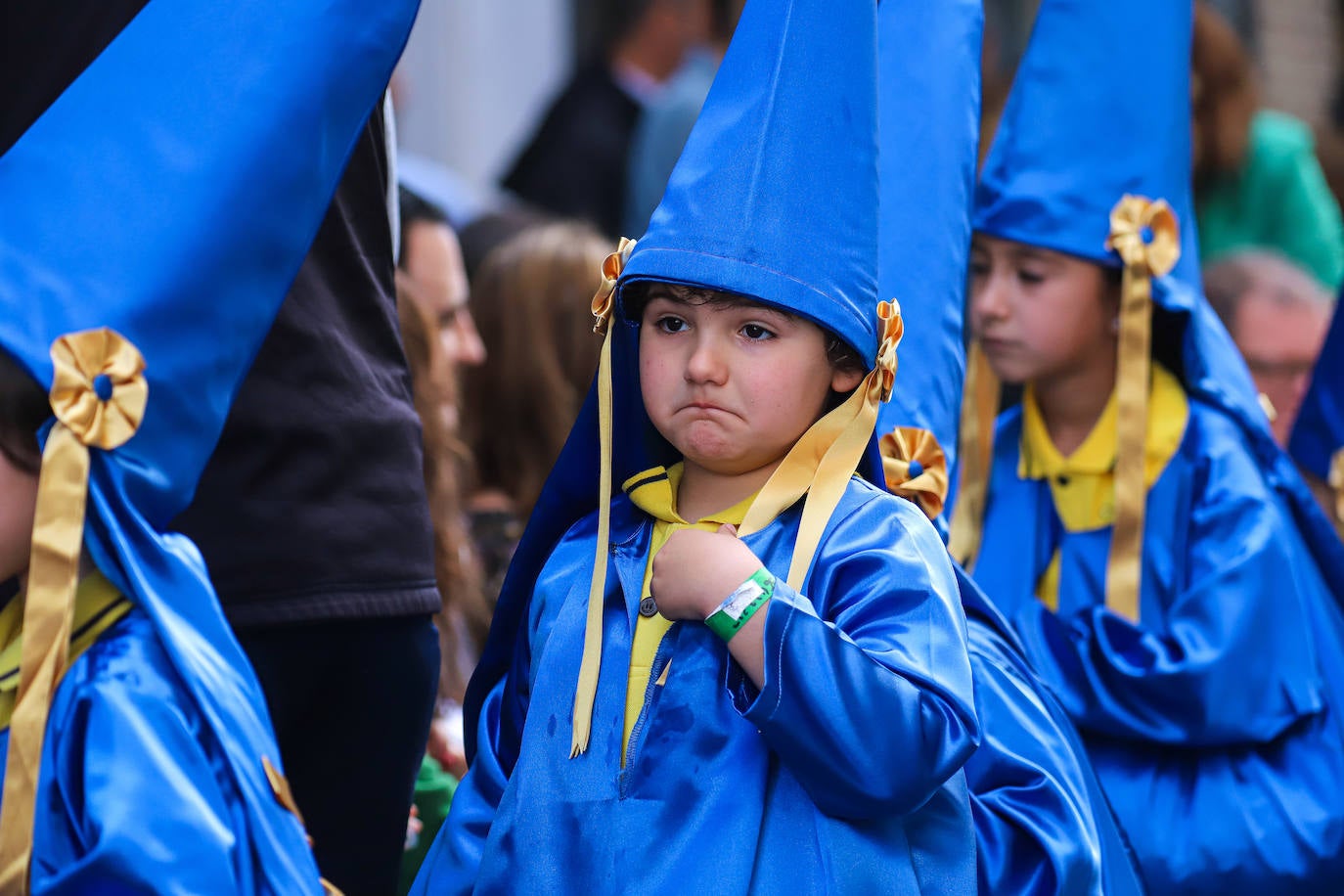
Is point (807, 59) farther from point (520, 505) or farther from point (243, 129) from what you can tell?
point (520, 505)

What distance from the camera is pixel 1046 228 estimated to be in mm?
3441

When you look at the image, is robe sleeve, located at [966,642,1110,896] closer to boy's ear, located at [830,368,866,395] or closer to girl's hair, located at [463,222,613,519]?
boy's ear, located at [830,368,866,395]

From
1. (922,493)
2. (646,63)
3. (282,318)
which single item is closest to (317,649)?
(282,318)

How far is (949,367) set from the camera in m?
2.86

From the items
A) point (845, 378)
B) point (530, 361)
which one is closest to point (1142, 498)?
point (845, 378)

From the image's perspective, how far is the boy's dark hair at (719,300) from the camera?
212 centimetres

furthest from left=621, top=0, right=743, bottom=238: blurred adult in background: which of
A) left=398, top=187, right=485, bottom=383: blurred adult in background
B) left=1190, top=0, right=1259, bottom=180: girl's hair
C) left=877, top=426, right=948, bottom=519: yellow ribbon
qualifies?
left=877, top=426, right=948, bottom=519: yellow ribbon

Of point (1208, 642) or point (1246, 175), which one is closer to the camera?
point (1208, 642)

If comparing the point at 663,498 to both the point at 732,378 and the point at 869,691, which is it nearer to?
the point at 732,378

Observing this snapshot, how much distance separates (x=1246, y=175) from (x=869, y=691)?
411cm

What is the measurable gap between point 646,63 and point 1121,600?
4221 mm

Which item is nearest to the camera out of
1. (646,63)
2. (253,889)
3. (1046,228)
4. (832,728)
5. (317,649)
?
(832,728)

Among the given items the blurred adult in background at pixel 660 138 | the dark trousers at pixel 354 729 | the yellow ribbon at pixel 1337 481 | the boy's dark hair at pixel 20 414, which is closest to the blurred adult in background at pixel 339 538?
the dark trousers at pixel 354 729

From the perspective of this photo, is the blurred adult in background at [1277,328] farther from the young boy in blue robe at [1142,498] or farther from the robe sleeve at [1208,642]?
the robe sleeve at [1208,642]
